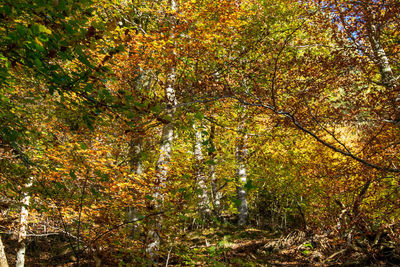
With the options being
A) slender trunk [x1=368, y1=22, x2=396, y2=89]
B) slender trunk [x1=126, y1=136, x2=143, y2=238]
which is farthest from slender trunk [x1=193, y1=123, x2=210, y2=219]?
slender trunk [x1=368, y1=22, x2=396, y2=89]

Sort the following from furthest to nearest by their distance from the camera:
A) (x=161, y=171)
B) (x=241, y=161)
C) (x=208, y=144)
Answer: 1. (x=241, y=161)
2. (x=161, y=171)
3. (x=208, y=144)

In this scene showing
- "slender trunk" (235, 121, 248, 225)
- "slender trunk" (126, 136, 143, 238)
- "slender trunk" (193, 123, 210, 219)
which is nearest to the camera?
"slender trunk" (193, 123, 210, 219)

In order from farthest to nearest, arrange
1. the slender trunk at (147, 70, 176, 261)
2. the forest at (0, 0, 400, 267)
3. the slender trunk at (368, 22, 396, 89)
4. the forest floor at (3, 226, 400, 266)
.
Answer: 1. the forest floor at (3, 226, 400, 266)
2. the slender trunk at (368, 22, 396, 89)
3. the slender trunk at (147, 70, 176, 261)
4. the forest at (0, 0, 400, 267)

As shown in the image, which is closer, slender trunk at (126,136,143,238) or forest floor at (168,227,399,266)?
forest floor at (168,227,399,266)

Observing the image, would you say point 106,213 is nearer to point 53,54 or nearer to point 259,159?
point 53,54

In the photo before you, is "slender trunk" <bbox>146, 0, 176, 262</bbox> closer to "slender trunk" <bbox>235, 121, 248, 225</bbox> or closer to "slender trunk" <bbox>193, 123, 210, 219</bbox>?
Answer: "slender trunk" <bbox>193, 123, 210, 219</bbox>

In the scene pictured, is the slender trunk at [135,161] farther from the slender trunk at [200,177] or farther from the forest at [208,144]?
the slender trunk at [200,177]

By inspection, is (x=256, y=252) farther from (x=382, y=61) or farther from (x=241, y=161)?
(x=382, y=61)

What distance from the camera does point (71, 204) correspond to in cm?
705

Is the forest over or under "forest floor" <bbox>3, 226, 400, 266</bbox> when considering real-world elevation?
over

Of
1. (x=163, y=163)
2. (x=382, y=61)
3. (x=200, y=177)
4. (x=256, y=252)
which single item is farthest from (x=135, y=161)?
(x=382, y=61)

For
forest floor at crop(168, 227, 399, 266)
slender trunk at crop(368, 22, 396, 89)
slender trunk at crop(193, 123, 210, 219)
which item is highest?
slender trunk at crop(368, 22, 396, 89)

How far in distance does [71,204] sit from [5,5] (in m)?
6.31

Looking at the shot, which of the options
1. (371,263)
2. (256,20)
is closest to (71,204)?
(371,263)
